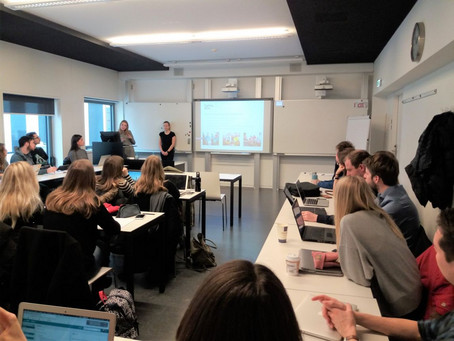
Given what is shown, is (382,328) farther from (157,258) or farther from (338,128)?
(338,128)

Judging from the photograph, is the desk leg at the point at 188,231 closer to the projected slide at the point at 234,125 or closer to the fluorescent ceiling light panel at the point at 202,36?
the fluorescent ceiling light panel at the point at 202,36

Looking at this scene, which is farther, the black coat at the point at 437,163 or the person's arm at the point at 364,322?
the black coat at the point at 437,163

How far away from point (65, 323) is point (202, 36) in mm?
5386

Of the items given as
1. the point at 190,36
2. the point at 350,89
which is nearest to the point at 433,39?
the point at 190,36

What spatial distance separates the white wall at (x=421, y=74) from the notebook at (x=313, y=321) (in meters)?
2.26

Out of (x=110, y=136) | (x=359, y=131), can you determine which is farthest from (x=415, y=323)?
(x=110, y=136)

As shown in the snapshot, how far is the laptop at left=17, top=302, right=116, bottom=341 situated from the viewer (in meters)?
1.05

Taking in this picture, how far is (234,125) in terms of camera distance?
27.3ft

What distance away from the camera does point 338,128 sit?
305 inches

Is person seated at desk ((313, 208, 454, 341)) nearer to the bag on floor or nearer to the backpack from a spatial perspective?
the backpack

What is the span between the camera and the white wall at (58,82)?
19.3 ft

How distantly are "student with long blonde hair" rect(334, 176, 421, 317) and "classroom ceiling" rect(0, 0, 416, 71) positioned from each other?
2919mm

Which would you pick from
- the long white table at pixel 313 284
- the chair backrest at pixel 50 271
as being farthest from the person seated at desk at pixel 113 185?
the long white table at pixel 313 284

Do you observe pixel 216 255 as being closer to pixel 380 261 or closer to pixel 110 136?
pixel 380 261
